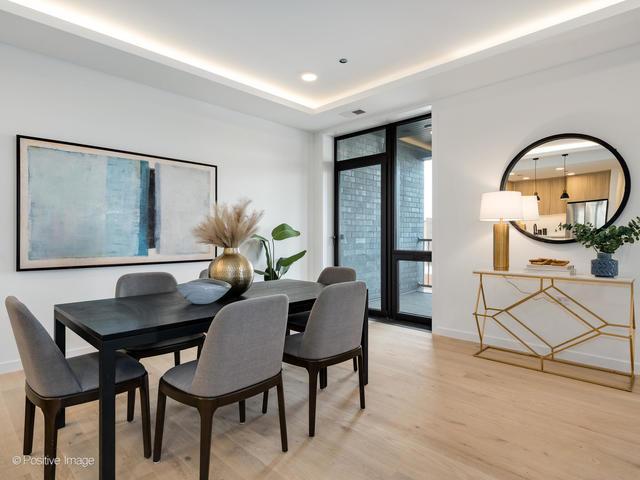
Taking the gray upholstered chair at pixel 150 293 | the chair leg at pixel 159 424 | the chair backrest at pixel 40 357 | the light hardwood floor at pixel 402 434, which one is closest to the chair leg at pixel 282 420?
the light hardwood floor at pixel 402 434

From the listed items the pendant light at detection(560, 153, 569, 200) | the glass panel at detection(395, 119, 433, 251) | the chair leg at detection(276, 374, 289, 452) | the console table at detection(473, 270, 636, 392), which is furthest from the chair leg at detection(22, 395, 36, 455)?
the pendant light at detection(560, 153, 569, 200)

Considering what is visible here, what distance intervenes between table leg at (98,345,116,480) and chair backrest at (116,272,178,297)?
1.07 metres

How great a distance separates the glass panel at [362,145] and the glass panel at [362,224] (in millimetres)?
211

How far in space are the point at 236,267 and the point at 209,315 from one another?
425 mm

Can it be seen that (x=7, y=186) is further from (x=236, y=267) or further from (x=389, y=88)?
(x=389, y=88)

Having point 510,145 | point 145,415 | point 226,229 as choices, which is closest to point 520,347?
point 510,145

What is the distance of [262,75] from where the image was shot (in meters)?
3.92

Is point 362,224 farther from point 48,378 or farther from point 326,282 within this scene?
point 48,378

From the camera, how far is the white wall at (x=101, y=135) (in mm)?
3006

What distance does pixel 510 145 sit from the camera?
365 centimetres

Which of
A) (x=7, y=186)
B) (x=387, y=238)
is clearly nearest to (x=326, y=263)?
(x=387, y=238)

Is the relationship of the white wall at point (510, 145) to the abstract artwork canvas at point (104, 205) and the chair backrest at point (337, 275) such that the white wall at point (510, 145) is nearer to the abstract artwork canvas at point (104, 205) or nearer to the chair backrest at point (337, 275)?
the chair backrest at point (337, 275)

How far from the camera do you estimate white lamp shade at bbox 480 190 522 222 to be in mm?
3256

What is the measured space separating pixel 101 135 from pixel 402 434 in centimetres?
345
